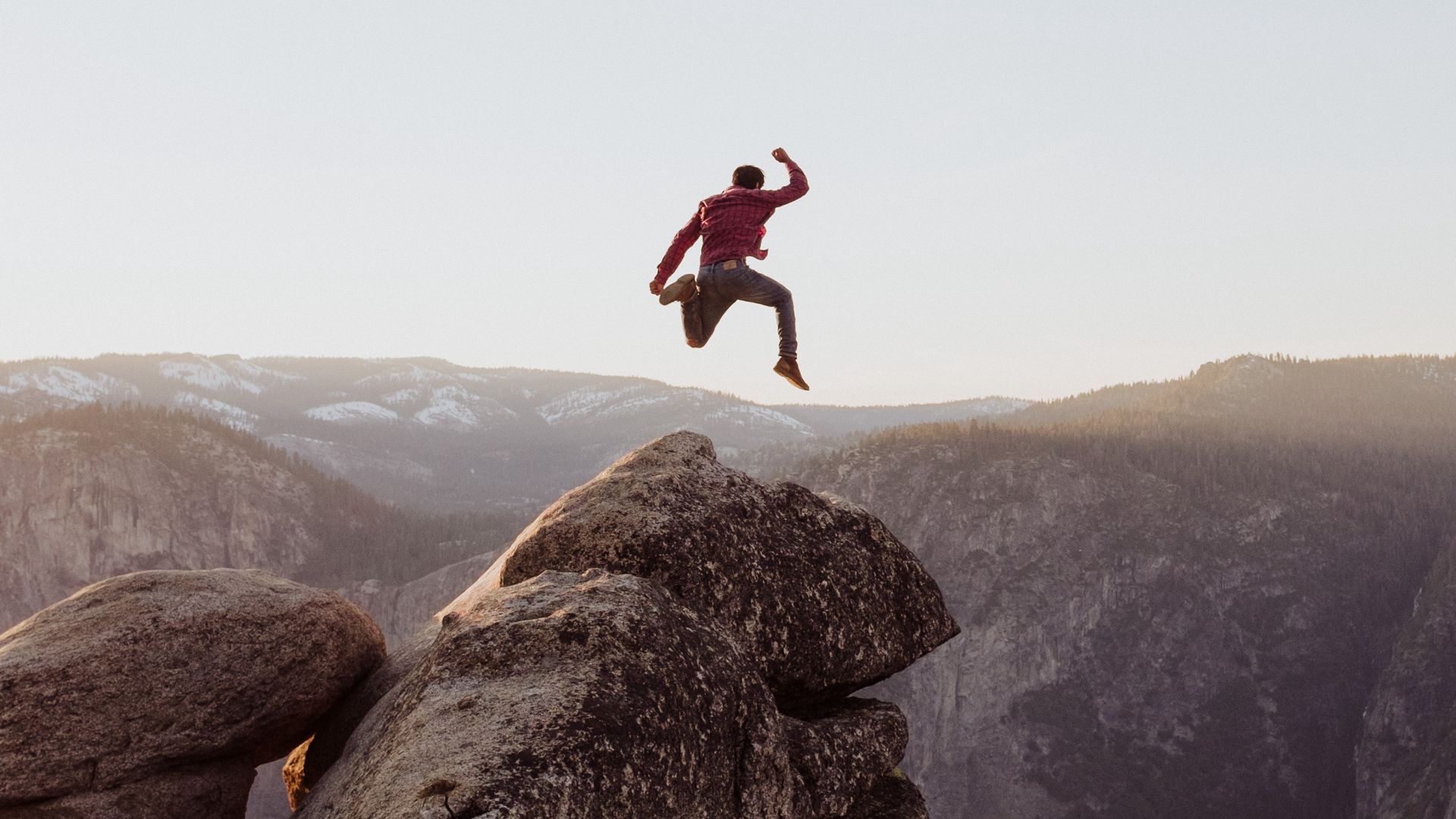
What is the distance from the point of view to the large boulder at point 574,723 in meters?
10.5

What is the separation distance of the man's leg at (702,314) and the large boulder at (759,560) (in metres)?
2.10

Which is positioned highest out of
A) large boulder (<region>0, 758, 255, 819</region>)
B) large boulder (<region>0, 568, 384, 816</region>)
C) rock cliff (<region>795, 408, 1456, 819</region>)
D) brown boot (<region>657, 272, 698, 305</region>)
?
brown boot (<region>657, 272, 698, 305</region>)

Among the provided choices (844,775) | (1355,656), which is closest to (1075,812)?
(1355,656)

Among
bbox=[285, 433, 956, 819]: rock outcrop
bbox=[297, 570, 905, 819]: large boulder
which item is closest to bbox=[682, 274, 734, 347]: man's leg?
bbox=[285, 433, 956, 819]: rock outcrop

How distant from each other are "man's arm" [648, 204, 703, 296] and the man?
0.01 meters

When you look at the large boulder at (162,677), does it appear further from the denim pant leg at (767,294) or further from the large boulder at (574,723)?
the denim pant leg at (767,294)

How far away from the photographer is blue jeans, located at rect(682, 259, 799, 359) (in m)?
18.5

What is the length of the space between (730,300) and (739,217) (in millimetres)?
1513

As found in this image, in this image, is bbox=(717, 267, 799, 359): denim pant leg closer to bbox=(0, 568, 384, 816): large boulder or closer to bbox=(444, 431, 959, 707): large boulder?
bbox=(444, 431, 959, 707): large boulder

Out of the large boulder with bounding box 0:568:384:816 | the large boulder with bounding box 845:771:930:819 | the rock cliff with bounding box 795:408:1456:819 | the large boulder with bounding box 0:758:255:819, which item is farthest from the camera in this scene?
the rock cliff with bounding box 795:408:1456:819

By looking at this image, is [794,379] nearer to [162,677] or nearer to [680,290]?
[680,290]

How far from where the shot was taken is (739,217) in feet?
59.6

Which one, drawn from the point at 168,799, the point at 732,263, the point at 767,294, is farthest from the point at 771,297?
the point at 168,799

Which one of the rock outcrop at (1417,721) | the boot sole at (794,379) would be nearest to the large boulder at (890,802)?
the boot sole at (794,379)
